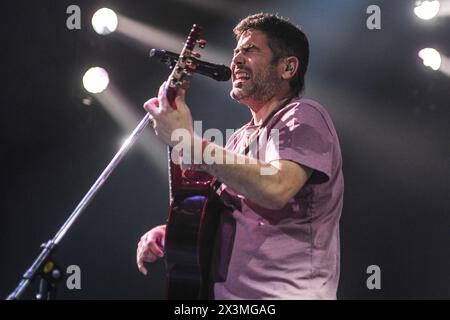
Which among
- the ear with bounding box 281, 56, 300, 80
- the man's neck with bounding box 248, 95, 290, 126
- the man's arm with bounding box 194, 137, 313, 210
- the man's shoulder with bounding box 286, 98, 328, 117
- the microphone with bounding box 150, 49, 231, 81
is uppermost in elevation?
the ear with bounding box 281, 56, 300, 80

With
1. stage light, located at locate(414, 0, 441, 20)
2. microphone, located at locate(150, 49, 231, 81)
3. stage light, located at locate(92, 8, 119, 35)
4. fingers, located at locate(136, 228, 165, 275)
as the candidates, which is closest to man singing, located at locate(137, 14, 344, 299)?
microphone, located at locate(150, 49, 231, 81)

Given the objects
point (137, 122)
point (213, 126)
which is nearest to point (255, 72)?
point (213, 126)

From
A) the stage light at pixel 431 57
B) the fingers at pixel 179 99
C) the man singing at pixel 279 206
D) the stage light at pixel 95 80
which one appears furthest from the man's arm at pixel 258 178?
the stage light at pixel 431 57

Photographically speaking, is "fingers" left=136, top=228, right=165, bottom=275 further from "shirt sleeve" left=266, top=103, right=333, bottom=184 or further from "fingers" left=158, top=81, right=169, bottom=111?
"fingers" left=158, top=81, right=169, bottom=111

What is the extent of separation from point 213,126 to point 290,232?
224 centimetres

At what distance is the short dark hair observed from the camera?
2582 mm

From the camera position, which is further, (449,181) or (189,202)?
(449,181)

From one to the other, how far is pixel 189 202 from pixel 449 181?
2638 millimetres

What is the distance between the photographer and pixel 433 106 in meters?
4.20

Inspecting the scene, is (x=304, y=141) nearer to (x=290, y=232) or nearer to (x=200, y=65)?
(x=290, y=232)

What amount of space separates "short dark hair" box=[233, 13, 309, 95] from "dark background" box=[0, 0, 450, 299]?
1.56 m

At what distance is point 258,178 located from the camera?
A: 187cm
